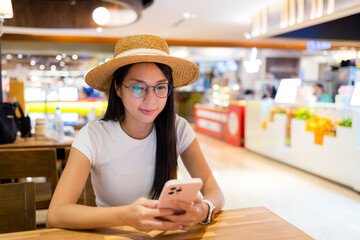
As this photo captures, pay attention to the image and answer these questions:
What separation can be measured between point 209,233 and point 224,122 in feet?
25.5

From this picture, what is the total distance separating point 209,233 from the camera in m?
1.14

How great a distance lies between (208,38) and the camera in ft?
35.9

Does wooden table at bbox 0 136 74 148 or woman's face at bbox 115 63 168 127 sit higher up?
woman's face at bbox 115 63 168 127

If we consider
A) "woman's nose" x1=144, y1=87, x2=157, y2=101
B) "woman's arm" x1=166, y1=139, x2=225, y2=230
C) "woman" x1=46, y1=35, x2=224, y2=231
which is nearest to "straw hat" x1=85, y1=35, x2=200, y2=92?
"woman" x1=46, y1=35, x2=224, y2=231

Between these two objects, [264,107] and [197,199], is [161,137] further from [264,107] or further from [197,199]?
[264,107]

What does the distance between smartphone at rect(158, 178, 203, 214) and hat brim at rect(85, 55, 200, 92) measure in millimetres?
575

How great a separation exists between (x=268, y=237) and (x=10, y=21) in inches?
258

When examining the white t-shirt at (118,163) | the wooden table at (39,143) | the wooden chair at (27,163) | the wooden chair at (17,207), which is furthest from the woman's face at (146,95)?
the wooden table at (39,143)

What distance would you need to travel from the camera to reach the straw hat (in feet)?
4.34

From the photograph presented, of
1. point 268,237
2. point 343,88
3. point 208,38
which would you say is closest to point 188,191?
point 268,237

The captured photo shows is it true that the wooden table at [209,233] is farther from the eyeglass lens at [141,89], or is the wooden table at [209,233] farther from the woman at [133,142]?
the eyeglass lens at [141,89]

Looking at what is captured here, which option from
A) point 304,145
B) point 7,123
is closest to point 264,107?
point 304,145

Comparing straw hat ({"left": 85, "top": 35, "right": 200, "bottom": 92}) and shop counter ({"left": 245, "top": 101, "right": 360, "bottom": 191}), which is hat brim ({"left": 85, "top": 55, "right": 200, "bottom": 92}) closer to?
straw hat ({"left": 85, "top": 35, "right": 200, "bottom": 92})

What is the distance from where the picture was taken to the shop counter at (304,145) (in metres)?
4.42
